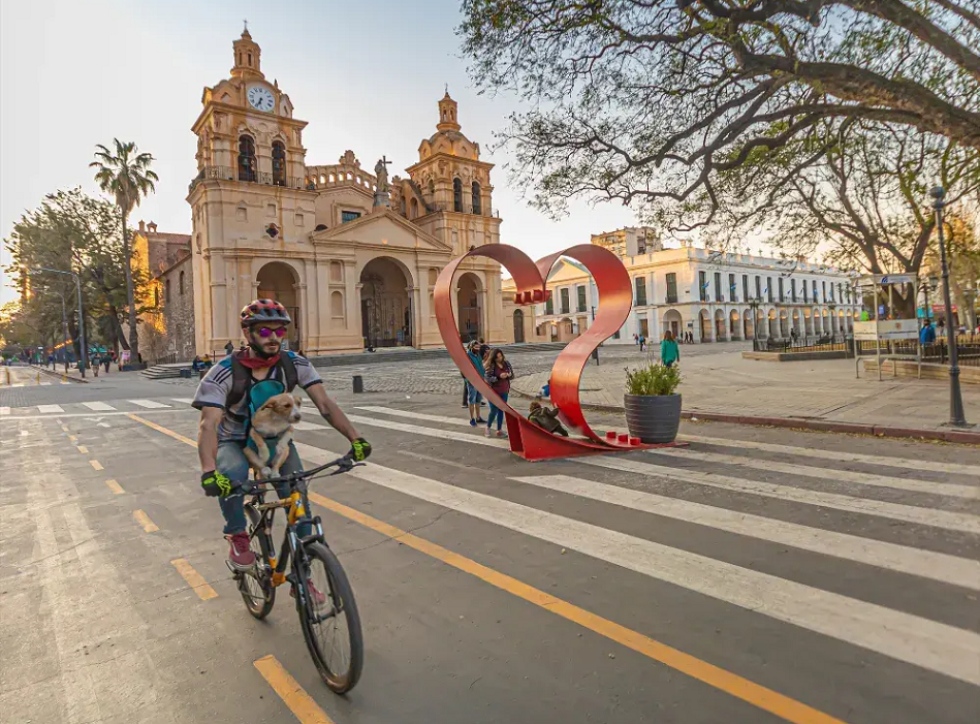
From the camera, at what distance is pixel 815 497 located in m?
5.57

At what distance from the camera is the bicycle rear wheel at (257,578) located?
11.1ft

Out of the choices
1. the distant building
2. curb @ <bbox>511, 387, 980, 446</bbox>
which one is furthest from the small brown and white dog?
the distant building

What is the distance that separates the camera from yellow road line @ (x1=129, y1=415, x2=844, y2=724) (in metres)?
2.53

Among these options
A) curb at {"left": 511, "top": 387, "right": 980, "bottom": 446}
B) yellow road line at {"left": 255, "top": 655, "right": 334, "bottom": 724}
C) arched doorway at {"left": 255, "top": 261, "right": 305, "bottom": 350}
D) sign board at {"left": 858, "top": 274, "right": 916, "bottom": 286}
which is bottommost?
yellow road line at {"left": 255, "top": 655, "right": 334, "bottom": 724}

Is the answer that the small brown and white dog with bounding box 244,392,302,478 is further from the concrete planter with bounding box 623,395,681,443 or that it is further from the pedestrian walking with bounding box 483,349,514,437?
the pedestrian walking with bounding box 483,349,514,437

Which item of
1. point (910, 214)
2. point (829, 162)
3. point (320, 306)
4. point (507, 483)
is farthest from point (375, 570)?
point (320, 306)

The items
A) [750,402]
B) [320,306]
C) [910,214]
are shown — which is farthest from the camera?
[320,306]

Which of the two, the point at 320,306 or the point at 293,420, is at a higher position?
the point at 320,306

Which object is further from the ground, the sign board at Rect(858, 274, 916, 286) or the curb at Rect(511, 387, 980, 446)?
the sign board at Rect(858, 274, 916, 286)

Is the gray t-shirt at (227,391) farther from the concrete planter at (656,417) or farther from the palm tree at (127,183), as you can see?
the palm tree at (127,183)

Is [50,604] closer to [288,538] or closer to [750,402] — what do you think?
[288,538]

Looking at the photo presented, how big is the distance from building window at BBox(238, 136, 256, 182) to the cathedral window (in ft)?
63.1

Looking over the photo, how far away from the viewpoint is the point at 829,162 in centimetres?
1859

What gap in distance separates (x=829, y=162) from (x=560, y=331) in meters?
54.0
